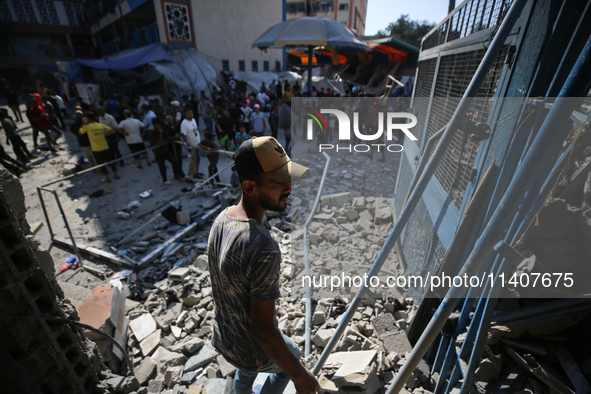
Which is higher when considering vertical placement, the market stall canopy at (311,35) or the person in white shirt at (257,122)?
the market stall canopy at (311,35)

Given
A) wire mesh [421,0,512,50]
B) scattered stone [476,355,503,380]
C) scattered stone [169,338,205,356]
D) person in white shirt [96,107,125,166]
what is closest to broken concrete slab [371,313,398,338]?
scattered stone [476,355,503,380]

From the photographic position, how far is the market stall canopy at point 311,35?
8.56 m

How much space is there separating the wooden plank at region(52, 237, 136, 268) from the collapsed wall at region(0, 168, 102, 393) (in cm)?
273

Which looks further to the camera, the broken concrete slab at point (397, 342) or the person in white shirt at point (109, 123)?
the person in white shirt at point (109, 123)

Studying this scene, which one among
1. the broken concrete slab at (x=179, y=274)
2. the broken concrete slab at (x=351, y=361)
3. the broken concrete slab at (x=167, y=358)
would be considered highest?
the broken concrete slab at (x=351, y=361)

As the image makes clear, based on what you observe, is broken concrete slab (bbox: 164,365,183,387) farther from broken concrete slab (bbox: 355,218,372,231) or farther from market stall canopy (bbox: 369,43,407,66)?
market stall canopy (bbox: 369,43,407,66)

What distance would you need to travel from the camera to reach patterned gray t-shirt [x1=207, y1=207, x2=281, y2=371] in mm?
1479

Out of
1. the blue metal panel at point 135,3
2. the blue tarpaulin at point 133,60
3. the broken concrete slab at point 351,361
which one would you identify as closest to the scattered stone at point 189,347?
the broken concrete slab at point 351,361

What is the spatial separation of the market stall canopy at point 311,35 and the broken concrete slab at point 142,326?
8173mm

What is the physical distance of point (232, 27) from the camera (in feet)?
72.1

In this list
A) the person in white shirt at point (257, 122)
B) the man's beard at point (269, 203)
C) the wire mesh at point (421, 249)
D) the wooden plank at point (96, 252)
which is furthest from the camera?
the person in white shirt at point (257, 122)

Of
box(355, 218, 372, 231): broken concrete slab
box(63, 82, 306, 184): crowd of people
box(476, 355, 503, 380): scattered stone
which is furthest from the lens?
box(63, 82, 306, 184): crowd of people

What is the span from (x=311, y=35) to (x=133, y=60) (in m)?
13.4

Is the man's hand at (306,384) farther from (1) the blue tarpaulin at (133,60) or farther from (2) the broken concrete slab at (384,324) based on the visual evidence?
(1) the blue tarpaulin at (133,60)
